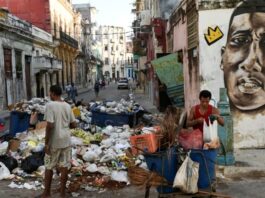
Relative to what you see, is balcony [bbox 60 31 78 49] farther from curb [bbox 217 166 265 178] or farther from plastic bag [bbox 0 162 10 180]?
curb [bbox 217 166 265 178]

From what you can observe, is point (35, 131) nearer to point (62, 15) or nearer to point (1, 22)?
point (1, 22)

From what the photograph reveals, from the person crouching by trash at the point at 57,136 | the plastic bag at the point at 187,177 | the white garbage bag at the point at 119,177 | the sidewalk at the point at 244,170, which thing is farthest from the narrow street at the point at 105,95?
the plastic bag at the point at 187,177

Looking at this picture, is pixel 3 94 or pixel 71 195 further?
pixel 3 94

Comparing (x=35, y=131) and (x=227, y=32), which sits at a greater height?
(x=227, y=32)

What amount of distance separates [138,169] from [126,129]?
6.69 m

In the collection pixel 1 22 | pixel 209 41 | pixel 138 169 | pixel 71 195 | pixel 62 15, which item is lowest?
pixel 71 195

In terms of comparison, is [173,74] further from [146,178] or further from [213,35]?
[146,178]

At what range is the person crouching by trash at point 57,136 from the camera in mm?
6539

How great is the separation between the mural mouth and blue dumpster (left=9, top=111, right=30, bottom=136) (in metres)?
6.03

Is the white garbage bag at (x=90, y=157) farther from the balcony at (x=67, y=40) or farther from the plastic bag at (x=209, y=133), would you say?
the balcony at (x=67, y=40)

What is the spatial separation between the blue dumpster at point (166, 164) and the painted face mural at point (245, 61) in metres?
4.83

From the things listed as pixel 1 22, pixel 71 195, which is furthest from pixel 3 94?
pixel 71 195

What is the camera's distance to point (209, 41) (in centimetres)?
981

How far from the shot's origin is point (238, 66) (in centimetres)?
984
